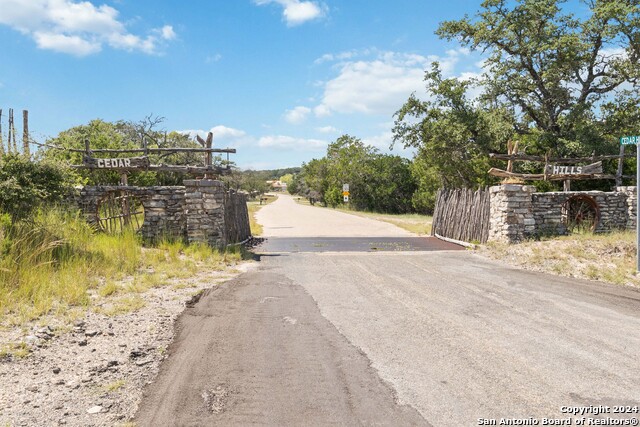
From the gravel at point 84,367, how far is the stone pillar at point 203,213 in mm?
6539

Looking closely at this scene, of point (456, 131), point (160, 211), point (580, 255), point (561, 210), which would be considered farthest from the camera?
point (456, 131)

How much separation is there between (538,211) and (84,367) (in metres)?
15.0

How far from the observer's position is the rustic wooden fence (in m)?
16.8

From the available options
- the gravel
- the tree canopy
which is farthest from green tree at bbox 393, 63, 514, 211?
the gravel

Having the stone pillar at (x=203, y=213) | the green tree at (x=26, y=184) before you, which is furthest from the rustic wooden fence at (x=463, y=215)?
the green tree at (x=26, y=184)

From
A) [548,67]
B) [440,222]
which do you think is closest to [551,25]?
[548,67]

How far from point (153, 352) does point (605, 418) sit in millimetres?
4736

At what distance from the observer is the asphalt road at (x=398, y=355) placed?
13.6 ft

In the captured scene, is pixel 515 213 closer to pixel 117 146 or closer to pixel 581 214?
pixel 581 214

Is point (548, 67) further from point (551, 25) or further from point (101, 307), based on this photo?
point (101, 307)

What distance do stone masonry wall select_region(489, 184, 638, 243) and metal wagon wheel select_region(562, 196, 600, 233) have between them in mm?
170

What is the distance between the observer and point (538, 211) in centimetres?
1605

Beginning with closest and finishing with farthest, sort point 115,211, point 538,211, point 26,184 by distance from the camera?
point 26,184, point 115,211, point 538,211

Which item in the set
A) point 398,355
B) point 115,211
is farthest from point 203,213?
point 398,355
